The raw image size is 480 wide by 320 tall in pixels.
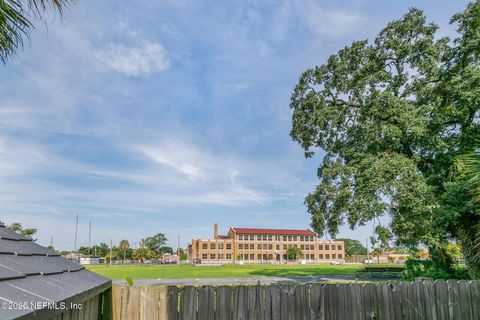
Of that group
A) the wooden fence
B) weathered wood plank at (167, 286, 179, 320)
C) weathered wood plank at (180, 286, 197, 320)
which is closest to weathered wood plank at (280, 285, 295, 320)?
the wooden fence

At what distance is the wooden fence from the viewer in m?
4.75

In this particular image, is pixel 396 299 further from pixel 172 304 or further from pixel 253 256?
pixel 253 256

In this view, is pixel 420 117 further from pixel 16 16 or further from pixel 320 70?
pixel 16 16

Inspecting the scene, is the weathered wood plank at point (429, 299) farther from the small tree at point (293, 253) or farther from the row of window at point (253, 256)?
the small tree at point (293, 253)

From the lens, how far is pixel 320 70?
19141mm

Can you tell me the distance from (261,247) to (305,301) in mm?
94466

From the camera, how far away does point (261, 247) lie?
9669 cm

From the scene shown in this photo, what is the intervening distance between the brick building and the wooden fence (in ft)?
289

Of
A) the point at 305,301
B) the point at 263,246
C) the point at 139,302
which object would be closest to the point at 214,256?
the point at 263,246

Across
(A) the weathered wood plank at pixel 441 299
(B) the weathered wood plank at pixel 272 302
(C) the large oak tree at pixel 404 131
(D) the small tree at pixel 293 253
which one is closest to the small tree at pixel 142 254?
(D) the small tree at pixel 293 253

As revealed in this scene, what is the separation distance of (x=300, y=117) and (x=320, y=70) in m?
2.88

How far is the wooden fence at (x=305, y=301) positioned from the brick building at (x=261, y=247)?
87993 millimetres

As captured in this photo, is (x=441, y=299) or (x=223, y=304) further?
(x=441, y=299)

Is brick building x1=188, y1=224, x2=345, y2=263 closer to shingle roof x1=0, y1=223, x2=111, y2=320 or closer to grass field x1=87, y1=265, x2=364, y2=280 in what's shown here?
grass field x1=87, y1=265, x2=364, y2=280
